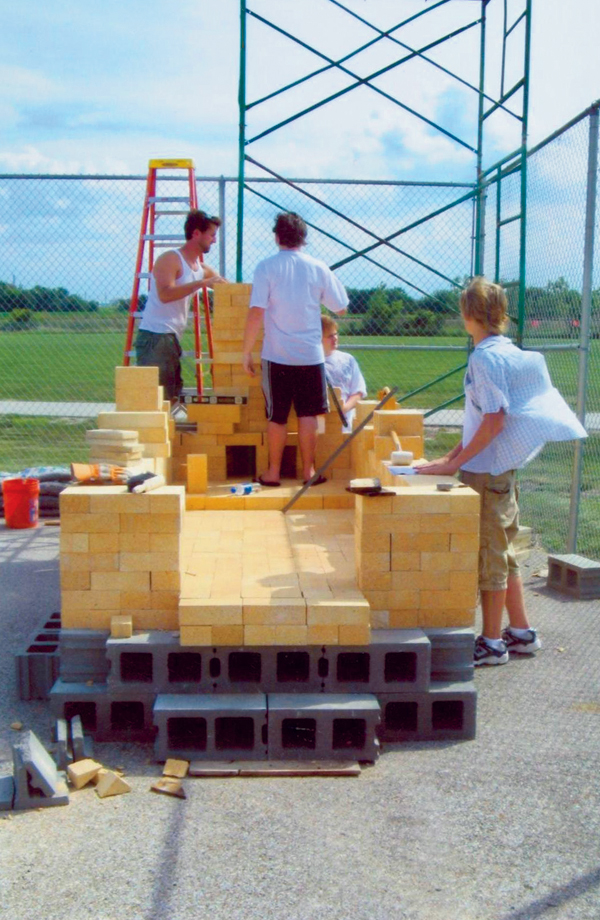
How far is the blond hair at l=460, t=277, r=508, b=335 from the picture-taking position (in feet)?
16.6

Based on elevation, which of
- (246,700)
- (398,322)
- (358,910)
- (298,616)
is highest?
(398,322)

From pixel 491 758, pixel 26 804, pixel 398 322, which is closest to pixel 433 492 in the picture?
pixel 491 758

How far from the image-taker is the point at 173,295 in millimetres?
7363

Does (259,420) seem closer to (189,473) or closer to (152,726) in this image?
(189,473)

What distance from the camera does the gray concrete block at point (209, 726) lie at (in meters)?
4.21

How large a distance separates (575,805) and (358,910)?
1.15 m

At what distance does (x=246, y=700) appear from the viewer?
432cm

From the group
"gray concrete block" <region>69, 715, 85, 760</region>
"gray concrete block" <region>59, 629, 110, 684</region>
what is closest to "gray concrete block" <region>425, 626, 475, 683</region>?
"gray concrete block" <region>59, 629, 110, 684</region>

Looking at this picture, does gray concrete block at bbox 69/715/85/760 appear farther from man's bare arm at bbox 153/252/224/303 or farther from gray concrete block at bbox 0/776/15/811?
man's bare arm at bbox 153/252/224/303

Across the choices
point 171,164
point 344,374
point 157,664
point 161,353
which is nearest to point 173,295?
point 161,353

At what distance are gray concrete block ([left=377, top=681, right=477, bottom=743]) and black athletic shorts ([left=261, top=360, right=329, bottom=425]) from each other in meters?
2.87

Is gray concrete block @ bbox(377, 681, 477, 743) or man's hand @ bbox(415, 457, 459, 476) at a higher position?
man's hand @ bbox(415, 457, 459, 476)

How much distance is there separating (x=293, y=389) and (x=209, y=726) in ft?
10.4

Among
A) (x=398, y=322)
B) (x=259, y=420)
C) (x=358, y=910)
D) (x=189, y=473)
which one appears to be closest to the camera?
(x=358, y=910)
